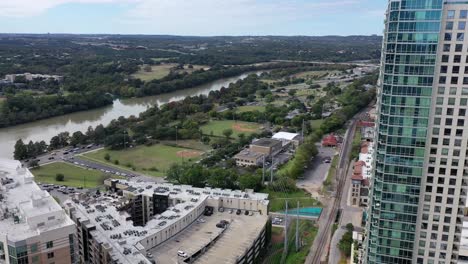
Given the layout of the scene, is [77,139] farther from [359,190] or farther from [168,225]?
[359,190]

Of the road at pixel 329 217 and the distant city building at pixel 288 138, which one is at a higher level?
A: the distant city building at pixel 288 138

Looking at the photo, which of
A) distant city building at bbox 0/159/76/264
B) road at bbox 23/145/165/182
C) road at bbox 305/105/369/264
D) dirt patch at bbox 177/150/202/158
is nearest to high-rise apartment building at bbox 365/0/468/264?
road at bbox 305/105/369/264

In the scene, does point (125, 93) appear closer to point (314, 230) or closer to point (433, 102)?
point (314, 230)

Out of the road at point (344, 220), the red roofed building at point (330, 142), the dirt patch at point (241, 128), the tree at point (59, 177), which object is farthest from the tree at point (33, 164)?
the red roofed building at point (330, 142)

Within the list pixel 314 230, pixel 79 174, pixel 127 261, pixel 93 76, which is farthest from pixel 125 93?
pixel 127 261

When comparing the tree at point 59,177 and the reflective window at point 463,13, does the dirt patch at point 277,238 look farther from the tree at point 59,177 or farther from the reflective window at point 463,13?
the tree at point 59,177

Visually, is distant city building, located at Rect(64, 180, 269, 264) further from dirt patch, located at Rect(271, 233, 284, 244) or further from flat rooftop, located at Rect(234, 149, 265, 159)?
flat rooftop, located at Rect(234, 149, 265, 159)

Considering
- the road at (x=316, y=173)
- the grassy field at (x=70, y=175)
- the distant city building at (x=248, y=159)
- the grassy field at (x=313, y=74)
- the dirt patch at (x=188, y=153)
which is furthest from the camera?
the grassy field at (x=313, y=74)

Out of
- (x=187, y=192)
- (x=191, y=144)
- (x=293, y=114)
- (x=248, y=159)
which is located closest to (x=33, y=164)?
(x=191, y=144)
